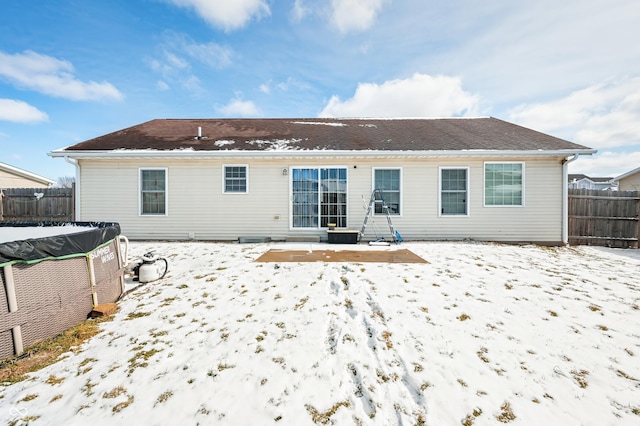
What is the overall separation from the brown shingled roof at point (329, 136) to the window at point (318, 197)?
866 mm

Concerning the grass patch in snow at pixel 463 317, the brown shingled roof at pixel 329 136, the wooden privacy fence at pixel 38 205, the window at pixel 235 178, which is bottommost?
the grass patch in snow at pixel 463 317

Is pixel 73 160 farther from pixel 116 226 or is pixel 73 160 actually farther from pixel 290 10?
pixel 290 10

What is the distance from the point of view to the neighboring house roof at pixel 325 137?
8.28 m

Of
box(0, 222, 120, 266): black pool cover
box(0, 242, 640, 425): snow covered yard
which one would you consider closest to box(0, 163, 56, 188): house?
box(0, 222, 120, 266): black pool cover

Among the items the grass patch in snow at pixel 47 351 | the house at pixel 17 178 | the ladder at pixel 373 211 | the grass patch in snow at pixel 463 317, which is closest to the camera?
the grass patch in snow at pixel 47 351

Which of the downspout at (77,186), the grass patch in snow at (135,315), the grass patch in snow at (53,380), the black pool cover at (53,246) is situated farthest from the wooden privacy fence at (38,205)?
the grass patch in snow at (53,380)

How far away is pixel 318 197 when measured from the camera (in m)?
8.54

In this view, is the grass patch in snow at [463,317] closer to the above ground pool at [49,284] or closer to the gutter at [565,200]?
the above ground pool at [49,284]

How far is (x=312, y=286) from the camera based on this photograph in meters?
4.30

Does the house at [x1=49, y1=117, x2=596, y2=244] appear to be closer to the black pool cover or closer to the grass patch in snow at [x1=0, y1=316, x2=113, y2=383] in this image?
the black pool cover

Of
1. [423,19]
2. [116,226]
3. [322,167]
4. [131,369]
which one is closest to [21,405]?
[131,369]

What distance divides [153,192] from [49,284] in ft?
20.8

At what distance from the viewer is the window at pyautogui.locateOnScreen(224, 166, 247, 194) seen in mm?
8508

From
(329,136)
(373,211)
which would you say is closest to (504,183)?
(373,211)
